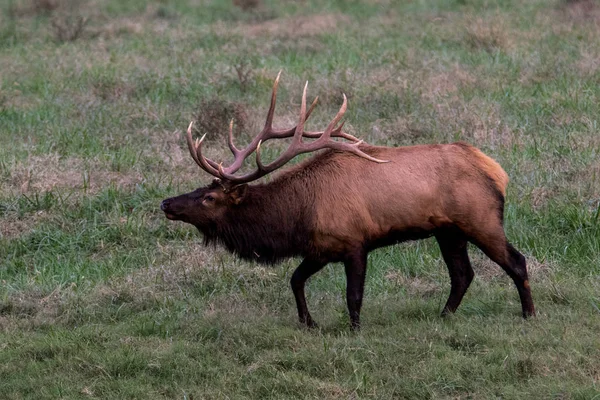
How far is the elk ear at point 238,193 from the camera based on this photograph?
743 centimetres

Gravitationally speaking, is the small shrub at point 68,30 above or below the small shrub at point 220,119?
below

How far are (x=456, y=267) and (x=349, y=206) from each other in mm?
1034

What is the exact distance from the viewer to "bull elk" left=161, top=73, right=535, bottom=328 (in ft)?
23.8

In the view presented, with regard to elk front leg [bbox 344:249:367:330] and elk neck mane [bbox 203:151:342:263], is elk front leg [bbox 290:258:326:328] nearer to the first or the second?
elk neck mane [bbox 203:151:342:263]

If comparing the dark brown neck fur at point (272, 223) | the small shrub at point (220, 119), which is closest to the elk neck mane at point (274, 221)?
the dark brown neck fur at point (272, 223)

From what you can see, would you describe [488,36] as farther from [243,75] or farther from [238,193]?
[238,193]

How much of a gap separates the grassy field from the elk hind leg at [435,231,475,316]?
4.4 inches

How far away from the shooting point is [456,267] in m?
7.70

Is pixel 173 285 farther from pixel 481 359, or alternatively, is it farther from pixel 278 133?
pixel 481 359

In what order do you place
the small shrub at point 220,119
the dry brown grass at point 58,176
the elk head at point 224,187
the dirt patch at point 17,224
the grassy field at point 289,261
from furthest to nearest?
the small shrub at point 220,119
the dry brown grass at point 58,176
the dirt patch at point 17,224
the elk head at point 224,187
the grassy field at point 289,261

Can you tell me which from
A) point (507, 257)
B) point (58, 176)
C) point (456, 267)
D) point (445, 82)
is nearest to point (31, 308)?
point (58, 176)

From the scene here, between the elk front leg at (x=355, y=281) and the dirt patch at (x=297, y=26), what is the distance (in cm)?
990

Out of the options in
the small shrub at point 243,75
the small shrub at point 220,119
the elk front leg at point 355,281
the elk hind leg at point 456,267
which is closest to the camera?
the elk front leg at point 355,281

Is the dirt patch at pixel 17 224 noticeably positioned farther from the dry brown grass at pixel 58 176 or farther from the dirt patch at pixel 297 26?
the dirt patch at pixel 297 26
